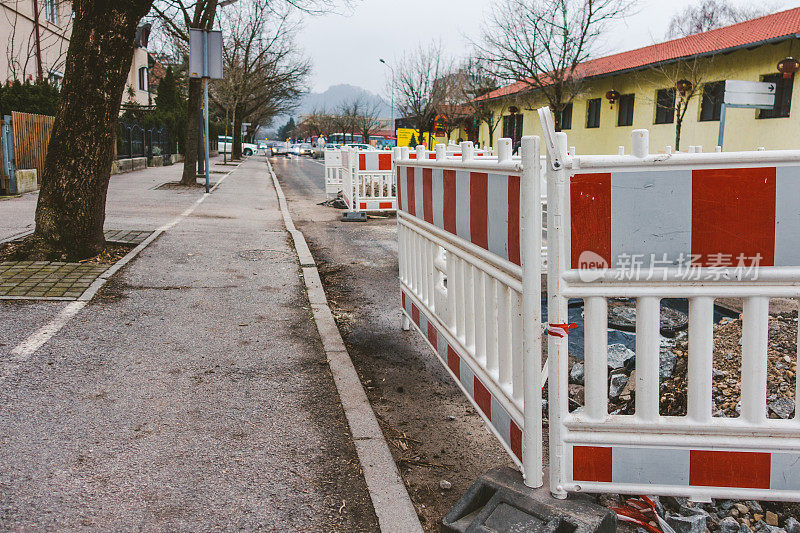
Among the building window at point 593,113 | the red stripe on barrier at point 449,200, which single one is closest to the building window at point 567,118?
the building window at point 593,113

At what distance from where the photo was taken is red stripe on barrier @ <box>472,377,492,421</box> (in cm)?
307

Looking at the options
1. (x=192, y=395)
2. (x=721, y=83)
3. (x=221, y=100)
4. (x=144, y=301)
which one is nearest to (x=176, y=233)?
(x=144, y=301)

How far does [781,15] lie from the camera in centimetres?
2841

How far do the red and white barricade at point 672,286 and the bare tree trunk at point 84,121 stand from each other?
6.18 meters

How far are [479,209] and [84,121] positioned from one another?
5612mm

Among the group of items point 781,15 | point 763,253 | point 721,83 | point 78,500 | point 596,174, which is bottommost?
point 78,500

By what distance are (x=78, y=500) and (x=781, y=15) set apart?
32599 mm

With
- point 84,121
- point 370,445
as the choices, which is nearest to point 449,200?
point 370,445

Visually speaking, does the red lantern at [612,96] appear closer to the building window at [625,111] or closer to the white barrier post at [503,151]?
the building window at [625,111]

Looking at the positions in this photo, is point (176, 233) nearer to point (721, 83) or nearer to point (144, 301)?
point (144, 301)

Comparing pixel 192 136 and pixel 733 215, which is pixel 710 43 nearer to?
pixel 192 136

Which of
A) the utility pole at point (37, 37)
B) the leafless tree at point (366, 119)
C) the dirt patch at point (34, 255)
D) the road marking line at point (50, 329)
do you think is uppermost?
the leafless tree at point (366, 119)

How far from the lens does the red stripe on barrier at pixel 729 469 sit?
7.85 ft

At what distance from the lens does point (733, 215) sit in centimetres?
227
